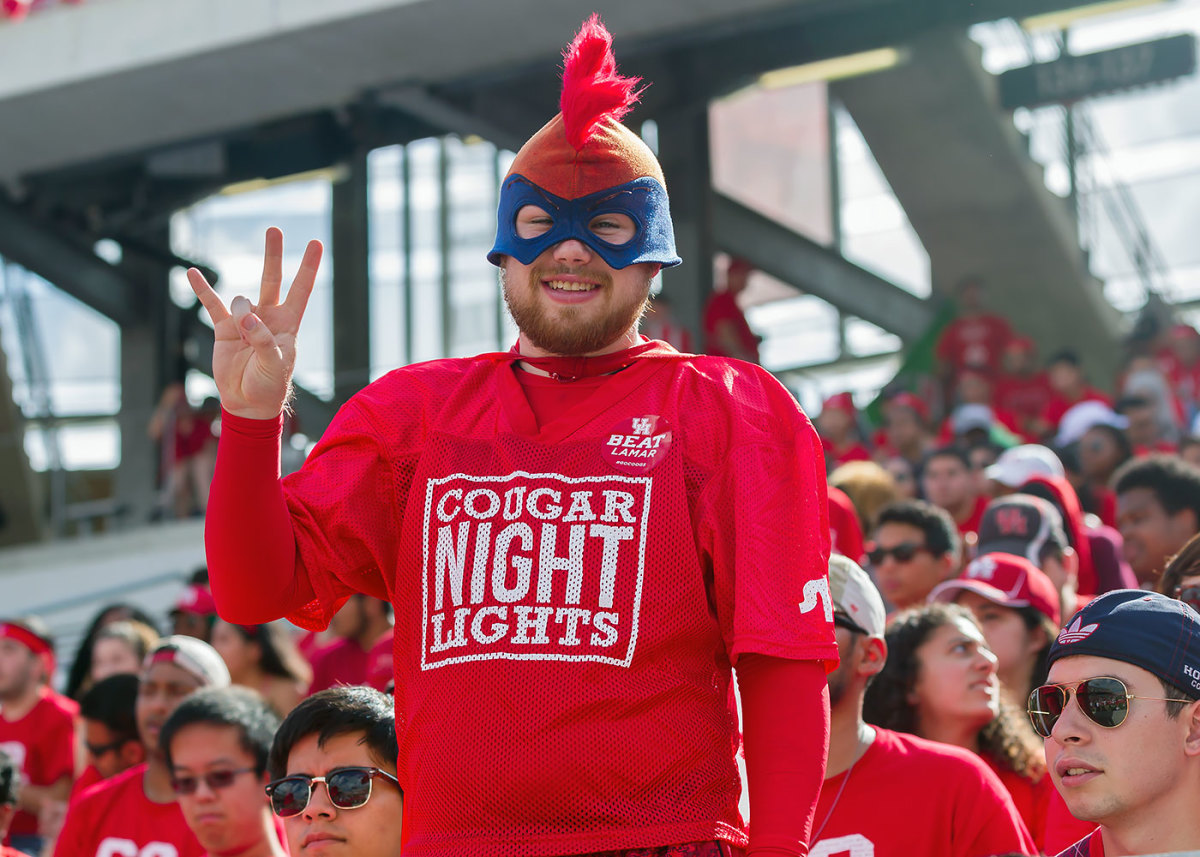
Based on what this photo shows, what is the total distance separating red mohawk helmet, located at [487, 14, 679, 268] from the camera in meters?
2.44

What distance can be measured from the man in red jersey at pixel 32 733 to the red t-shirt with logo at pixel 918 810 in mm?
3720

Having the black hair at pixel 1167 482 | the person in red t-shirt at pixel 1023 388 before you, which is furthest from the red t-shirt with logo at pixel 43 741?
the person in red t-shirt at pixel 1023 388

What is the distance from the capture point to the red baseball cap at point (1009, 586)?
4.58 meters

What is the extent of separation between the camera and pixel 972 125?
14828 millimetres

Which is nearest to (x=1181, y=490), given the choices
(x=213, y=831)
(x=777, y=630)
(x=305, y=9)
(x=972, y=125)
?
(x=213, y=831)

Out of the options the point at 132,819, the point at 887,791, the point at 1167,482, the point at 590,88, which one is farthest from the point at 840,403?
the point at 590,88

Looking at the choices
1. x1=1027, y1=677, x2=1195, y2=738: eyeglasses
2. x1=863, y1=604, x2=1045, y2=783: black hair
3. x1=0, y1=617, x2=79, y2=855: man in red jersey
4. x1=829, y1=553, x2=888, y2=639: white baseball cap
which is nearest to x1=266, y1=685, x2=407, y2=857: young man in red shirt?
x1=829, y1=553, x2=888, y2=639: white baseball cap

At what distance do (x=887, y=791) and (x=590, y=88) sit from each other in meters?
1.69

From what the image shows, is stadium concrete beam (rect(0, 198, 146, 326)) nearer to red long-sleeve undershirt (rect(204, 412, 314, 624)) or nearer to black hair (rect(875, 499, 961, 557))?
black hair (rect(875, 499, 961, 557))

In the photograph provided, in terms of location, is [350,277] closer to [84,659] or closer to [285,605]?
[84,659]

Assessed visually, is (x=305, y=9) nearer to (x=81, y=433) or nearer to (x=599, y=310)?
(x=81, y=433)

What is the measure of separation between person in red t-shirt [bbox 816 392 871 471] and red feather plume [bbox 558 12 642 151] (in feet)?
24.1

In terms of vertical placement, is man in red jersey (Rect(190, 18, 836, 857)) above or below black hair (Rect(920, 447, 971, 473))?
below

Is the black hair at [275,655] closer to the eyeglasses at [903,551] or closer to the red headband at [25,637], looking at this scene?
the red headband at [25,637]
